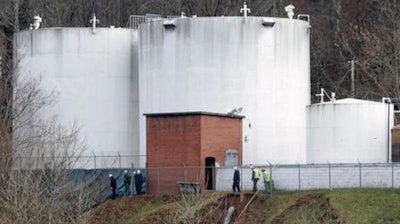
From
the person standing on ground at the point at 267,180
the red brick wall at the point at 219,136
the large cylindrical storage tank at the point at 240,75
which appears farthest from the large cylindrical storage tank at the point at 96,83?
the person standing on ground at the point at 267,180

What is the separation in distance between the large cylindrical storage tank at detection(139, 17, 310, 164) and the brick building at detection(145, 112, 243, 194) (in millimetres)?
2883

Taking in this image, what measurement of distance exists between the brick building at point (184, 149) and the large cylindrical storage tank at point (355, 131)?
6694 millimetres

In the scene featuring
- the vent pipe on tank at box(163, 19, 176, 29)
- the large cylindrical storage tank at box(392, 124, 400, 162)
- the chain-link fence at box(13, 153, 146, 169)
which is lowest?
the chain-link fence at box(13, 153, 146, 169)

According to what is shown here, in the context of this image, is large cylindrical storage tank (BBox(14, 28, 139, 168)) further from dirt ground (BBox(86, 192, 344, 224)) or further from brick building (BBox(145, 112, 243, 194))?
dirt ground (BBox(86, 192, 344, 224))

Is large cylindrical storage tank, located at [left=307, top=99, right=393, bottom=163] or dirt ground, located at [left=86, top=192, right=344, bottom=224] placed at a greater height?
large cylindrical storage tank, located at [left=307, top=99, right=393, bottom=163]

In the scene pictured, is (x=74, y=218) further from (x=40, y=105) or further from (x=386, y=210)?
(x=40, y=105)

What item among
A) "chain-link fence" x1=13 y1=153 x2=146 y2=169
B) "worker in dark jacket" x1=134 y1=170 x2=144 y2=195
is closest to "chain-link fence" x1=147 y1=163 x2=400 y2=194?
"worker in dark jacket" x1=134 y1=170 x2=144 y2=195

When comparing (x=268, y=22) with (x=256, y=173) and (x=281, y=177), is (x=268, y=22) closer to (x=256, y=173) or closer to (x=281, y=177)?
(x=281, y=177)

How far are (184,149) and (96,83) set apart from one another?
10.9m

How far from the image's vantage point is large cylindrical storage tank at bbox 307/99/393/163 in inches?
2509

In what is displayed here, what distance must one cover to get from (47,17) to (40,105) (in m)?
26.5

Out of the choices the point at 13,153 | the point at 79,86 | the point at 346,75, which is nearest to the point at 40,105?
the point at 79,86

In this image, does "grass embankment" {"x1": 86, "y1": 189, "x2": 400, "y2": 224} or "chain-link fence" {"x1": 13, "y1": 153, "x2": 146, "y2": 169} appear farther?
"chain-link fence" {"x1": 13, "y1": 153, "x2": 146, "y2": 169}

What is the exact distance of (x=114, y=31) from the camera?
226ft
